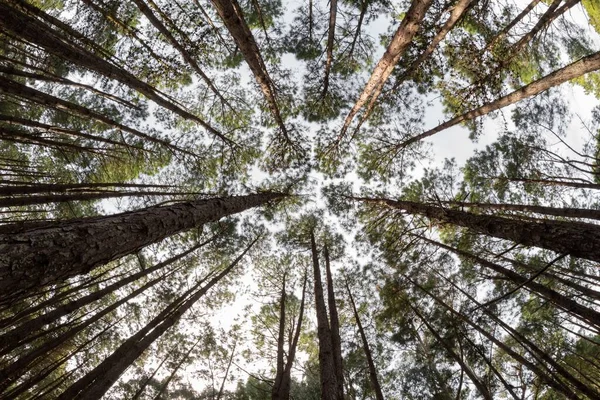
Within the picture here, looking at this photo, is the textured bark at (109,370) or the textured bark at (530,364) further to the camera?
the textured bark at (530,364)

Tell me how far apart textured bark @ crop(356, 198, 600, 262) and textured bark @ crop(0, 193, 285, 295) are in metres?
4.88

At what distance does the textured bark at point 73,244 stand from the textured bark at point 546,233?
4882mm

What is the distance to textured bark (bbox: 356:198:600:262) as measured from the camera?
3498 mm

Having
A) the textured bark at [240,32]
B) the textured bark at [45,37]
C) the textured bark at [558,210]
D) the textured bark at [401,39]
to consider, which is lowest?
the textured bark at [45,37]

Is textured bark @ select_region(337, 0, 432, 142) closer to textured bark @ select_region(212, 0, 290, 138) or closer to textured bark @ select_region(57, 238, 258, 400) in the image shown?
textured bark @ select_region(212, 0, 290, 138)

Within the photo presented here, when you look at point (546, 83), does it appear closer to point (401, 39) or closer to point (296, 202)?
point (401, 39)

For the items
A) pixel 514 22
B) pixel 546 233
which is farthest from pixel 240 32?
pixel 514 22

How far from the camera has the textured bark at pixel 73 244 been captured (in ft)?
6.61

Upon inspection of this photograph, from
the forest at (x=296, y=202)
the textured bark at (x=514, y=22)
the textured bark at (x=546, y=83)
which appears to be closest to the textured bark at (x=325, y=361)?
the forest at (x=296, y=202)

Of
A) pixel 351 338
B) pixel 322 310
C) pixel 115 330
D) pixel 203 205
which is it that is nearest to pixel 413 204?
pixel 322 310

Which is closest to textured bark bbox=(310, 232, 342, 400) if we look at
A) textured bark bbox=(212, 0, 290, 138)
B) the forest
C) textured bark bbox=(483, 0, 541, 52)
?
the forest

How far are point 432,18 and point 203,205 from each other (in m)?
7.12

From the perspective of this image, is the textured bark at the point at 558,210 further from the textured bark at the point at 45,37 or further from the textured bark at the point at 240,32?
the textured bark at the point at 45,37

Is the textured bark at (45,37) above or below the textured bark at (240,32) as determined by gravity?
below
